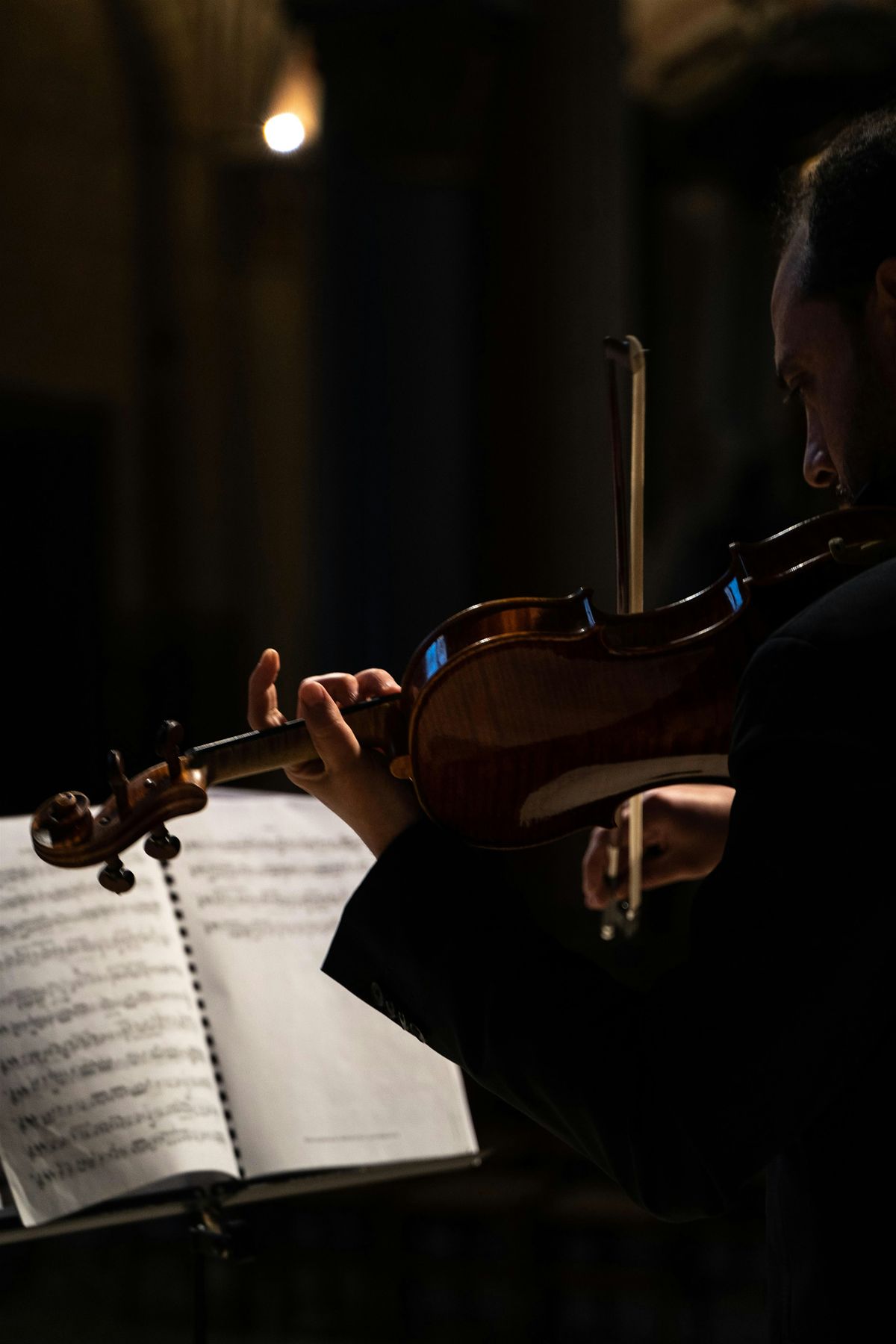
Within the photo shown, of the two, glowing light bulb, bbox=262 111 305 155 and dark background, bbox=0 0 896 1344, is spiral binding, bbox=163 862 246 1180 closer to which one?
glowing light bulb, bbox=262 111 305 155

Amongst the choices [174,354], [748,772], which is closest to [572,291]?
[174,354]

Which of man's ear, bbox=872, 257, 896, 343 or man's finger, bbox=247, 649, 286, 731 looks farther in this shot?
man's finger, bbox=247, 649, 286, 731

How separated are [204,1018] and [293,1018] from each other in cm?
11

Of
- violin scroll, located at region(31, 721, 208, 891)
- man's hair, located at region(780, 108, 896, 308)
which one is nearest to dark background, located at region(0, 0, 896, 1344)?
violin scroll, located at region(31, 721, 208, 891)

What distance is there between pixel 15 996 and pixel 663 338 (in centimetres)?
337

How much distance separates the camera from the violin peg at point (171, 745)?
1.23 metres

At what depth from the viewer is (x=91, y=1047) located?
143cm

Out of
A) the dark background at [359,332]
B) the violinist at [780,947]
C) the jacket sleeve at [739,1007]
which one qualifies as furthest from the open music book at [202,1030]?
the dark background at [359,332]

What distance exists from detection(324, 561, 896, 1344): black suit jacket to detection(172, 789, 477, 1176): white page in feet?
1.71

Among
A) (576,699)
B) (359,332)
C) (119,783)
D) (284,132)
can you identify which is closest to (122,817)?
(119,783)

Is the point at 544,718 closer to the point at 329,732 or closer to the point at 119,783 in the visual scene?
the point at 329,732

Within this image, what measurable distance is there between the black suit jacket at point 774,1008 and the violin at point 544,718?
7.2 inches

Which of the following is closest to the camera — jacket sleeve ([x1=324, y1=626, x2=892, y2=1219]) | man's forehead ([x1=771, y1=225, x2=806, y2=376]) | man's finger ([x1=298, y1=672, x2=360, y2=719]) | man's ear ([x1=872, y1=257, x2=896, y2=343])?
jacket sleeve ([x1=324, y1=626, x2=892, y2=1219])

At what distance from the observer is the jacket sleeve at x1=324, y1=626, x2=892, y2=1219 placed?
86 centimetres
